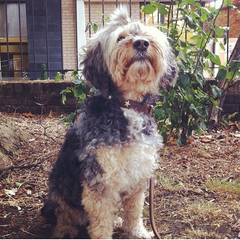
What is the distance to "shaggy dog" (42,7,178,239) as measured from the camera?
2.18m

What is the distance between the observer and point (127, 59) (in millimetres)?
2211

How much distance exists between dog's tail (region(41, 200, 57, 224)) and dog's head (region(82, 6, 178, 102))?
1028mm

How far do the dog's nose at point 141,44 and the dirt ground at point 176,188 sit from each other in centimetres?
143

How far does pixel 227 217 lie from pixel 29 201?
182 cm

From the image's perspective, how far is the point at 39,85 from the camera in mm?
5684

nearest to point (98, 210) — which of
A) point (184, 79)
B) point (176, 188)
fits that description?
point (176, 188)

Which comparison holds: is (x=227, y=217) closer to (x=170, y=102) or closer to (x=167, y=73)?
(x=167, y=73)

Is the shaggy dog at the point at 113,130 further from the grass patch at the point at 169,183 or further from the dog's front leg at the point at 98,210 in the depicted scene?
the grass patch at the point at 169,183

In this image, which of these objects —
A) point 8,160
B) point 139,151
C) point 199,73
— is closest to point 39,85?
point 8,160

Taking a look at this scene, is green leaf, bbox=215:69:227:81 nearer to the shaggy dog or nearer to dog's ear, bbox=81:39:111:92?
the shaggy dog

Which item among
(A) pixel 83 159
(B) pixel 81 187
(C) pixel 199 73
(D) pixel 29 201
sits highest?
(C) pixel 199 73

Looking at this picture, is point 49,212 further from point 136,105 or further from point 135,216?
point 136,105

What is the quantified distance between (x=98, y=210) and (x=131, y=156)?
17.1 inches

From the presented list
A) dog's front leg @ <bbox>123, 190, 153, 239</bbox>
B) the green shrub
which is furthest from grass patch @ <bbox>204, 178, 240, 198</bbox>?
dog's front leg @ <bbox>123, 190, 153, 239</bbox>
